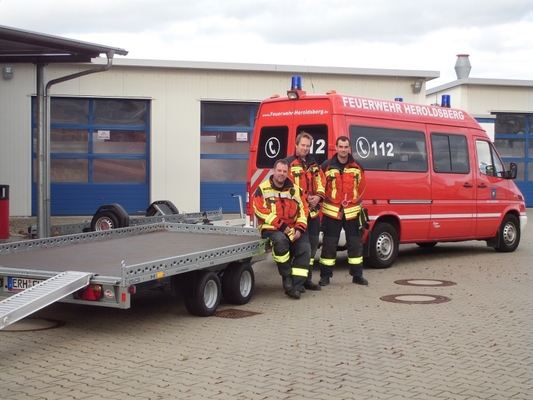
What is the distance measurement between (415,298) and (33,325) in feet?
15.2

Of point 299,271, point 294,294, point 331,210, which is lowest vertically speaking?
point 294,294

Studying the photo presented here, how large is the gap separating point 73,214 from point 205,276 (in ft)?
47.7

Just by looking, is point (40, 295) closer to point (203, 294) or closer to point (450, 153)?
point (203, 294)

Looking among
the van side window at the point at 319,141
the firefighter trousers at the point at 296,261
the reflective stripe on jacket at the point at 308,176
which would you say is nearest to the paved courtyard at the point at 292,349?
the firefighter trousers at the point at 296,261

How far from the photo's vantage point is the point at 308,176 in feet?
34.1

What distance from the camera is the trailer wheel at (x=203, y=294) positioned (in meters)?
8.40

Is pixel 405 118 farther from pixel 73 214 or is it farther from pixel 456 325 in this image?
pixel 73 214

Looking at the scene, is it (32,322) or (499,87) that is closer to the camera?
(32,322)

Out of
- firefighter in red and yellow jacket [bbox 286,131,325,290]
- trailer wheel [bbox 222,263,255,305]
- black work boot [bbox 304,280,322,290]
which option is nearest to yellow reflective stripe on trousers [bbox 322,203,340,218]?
firefighter in red and yellow jacket [bbox 286,131,325,290]

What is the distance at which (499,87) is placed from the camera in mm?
27297

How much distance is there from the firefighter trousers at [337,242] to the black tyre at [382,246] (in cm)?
153

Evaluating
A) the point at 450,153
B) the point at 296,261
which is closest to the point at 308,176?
the point at 296,261

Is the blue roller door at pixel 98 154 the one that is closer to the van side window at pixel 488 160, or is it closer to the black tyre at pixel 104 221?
the black tyre at pixel 104 221

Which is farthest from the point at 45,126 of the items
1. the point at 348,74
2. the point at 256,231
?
the point at 348,74
